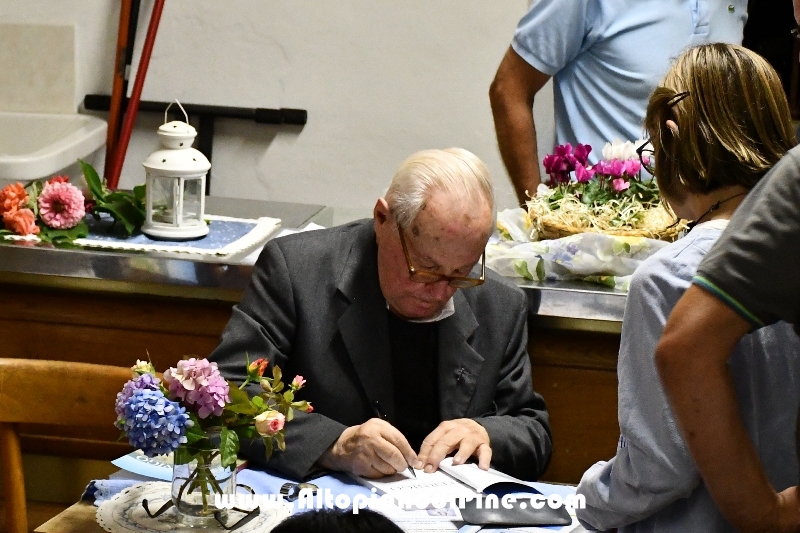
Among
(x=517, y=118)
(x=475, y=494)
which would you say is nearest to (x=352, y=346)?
(x=475, y=494)

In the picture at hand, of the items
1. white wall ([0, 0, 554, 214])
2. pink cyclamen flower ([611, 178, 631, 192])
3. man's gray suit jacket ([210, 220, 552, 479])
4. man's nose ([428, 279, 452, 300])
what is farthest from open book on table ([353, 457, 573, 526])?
white wall ([0, 0, 554, 214])

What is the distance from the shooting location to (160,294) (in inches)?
107

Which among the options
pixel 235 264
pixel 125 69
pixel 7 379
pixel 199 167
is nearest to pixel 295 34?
pixel 125 69

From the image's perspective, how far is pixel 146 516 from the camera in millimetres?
1690

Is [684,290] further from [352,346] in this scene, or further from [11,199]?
[11,199]

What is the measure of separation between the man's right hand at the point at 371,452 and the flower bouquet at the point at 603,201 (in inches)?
34.6

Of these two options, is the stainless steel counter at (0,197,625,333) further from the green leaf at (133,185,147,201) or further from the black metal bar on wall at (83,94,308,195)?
the black metal bar on wall at (83,94,308,195)

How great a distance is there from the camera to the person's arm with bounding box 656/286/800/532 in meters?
1.26

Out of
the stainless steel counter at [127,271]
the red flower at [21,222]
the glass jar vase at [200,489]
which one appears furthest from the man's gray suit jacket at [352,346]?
the red flower at [21,222]

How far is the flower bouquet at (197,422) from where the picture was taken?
158cm

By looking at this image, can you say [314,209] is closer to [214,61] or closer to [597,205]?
Answer: [597,205]

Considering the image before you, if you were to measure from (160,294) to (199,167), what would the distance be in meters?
0.38

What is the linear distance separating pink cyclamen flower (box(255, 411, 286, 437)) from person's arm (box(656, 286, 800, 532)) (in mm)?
591

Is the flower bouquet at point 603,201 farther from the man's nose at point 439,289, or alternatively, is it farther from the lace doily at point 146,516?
the lace doily at point 146,516
